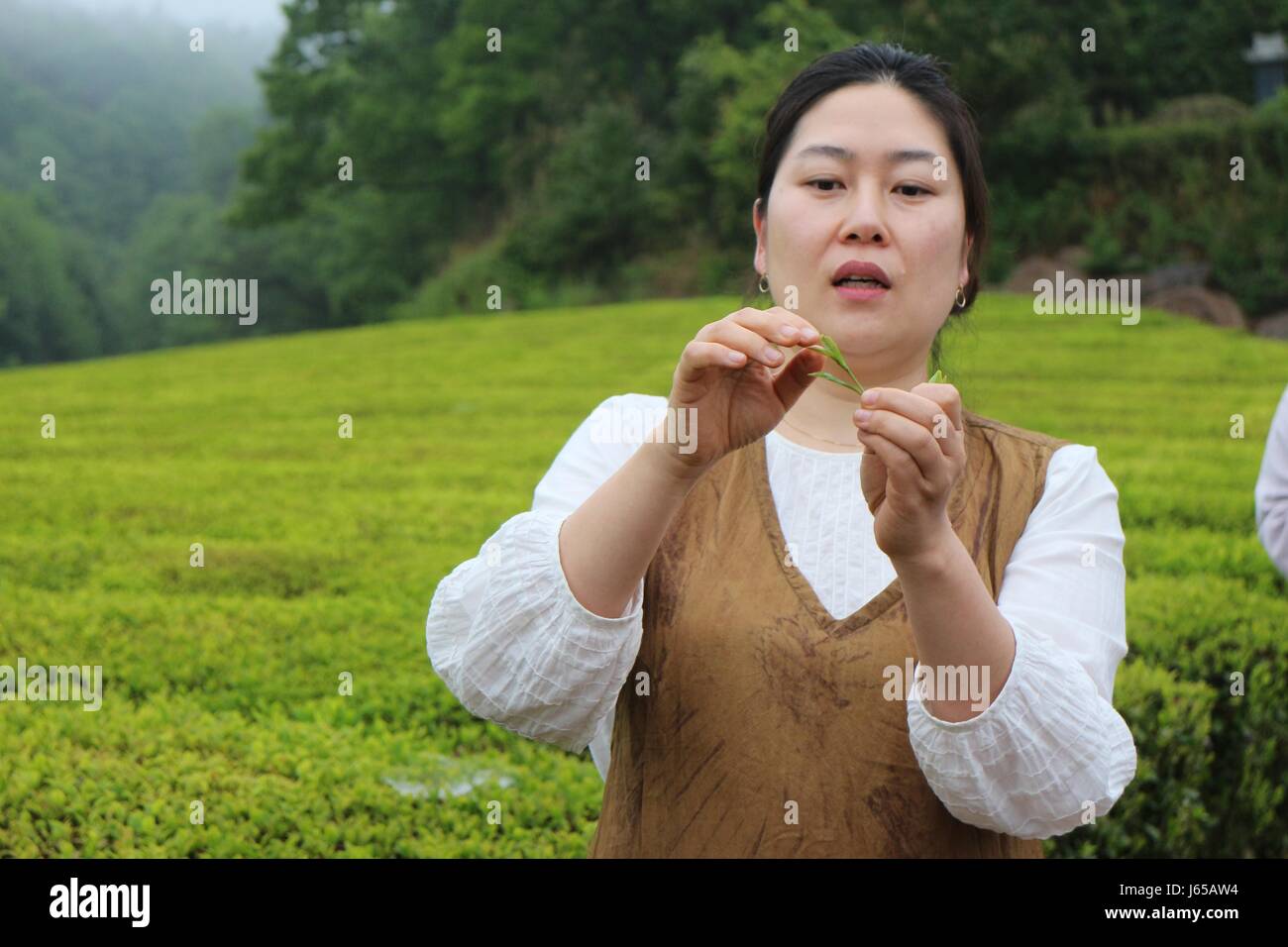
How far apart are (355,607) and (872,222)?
3000mm

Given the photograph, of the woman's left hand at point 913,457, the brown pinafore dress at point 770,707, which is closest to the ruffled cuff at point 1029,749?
the brown pinafore dress at point 770,707

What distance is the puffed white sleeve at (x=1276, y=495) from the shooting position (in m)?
3.37

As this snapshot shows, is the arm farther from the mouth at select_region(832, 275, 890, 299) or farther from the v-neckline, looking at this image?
the mouth at select_region(832, 275, 890, 299)

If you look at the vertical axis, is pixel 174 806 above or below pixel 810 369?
below

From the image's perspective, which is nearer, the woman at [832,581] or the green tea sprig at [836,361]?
the woman at [832,581]

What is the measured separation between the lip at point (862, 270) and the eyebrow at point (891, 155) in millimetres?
185

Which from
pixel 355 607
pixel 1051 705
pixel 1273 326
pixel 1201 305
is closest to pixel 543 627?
pixel 1051 705

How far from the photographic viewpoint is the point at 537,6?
78.4 ft

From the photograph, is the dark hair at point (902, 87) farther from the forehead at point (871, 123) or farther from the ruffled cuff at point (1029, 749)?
the ruffled cuff at point (1029, 749)

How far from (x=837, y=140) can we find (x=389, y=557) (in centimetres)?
Result: 353

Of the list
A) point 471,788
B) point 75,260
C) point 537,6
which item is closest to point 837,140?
point 471,788

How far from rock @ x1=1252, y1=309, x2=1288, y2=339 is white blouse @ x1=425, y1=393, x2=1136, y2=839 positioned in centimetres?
1305

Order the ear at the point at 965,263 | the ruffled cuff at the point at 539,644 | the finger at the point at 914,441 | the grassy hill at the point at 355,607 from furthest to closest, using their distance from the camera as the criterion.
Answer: the grassy hill at the point at 355,607
the ear at the point at 965,263
the ruffled cuff at the point at 539,644
the finger at the point at 914,441
